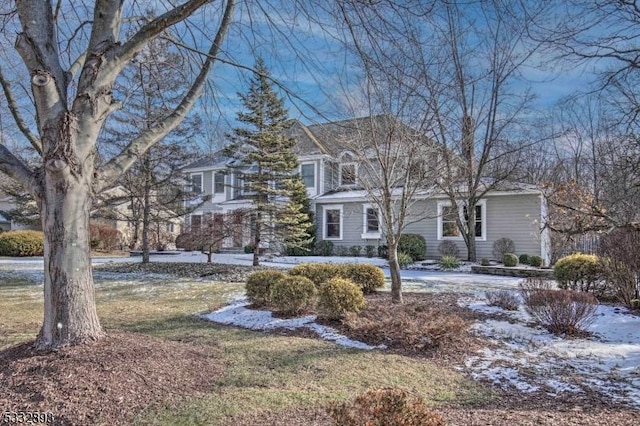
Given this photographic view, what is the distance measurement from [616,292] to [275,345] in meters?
7.04

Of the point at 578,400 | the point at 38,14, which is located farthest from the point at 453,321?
the point at 38,14

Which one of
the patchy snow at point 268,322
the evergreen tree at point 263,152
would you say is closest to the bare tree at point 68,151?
the patchy snow at point 268,322

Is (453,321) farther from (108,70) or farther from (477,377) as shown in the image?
(108,70)

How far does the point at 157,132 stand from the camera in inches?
208

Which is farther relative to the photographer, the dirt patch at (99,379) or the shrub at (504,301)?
the shrub at (504,301)

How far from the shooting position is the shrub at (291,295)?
25.6 ft

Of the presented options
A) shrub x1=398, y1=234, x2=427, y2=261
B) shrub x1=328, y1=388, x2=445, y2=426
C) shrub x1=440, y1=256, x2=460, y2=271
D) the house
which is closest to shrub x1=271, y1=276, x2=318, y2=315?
shrub x1=328, y1=388, x2=445, y2=426

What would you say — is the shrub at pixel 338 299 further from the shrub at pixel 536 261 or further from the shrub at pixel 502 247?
the shrub at pixel 502 247

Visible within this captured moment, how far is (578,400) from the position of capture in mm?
4223

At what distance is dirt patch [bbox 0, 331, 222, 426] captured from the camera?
11.3 feet

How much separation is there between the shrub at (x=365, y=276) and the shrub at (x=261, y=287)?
6.59 feet

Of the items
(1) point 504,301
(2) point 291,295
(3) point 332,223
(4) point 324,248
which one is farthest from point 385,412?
(3) point 332,223

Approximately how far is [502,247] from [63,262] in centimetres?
1780

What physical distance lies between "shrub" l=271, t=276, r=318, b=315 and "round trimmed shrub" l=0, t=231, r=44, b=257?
64.7ft
